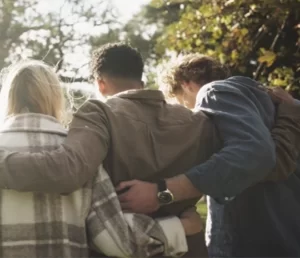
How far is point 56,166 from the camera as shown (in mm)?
2268

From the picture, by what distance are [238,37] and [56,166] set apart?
425cm

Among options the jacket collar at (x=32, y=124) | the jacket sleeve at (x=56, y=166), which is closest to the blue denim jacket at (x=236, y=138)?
the jacket sleeve at (x=56, y=166)

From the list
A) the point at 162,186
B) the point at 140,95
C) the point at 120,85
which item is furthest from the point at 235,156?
the point at 120,85

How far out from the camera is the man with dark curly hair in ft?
7.47

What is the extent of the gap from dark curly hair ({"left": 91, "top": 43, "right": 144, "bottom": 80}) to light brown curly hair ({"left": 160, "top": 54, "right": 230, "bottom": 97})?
0.39 meters

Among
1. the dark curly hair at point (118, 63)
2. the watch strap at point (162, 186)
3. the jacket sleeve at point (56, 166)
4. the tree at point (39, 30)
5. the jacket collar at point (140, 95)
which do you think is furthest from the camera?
the tree at point (39, 30)

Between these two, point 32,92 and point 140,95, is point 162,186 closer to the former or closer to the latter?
point 140,95

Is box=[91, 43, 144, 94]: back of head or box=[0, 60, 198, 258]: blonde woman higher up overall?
box=[91, 43, 144, 94]: back of head

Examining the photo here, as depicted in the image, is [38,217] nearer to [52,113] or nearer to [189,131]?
[52,113]

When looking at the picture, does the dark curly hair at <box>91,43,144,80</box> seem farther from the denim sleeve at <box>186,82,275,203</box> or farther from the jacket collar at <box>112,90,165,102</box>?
the denim sleeve at <box>186,82,275,203</box>

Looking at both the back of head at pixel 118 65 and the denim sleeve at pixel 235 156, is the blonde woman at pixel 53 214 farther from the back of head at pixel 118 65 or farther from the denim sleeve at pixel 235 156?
the back of head at pixel 118 65

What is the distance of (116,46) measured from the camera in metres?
2.76

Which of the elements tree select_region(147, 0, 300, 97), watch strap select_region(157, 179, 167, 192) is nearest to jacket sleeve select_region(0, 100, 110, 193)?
watch strap select_region(157, 179, 167, 192)

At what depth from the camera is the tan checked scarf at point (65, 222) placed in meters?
2.28
